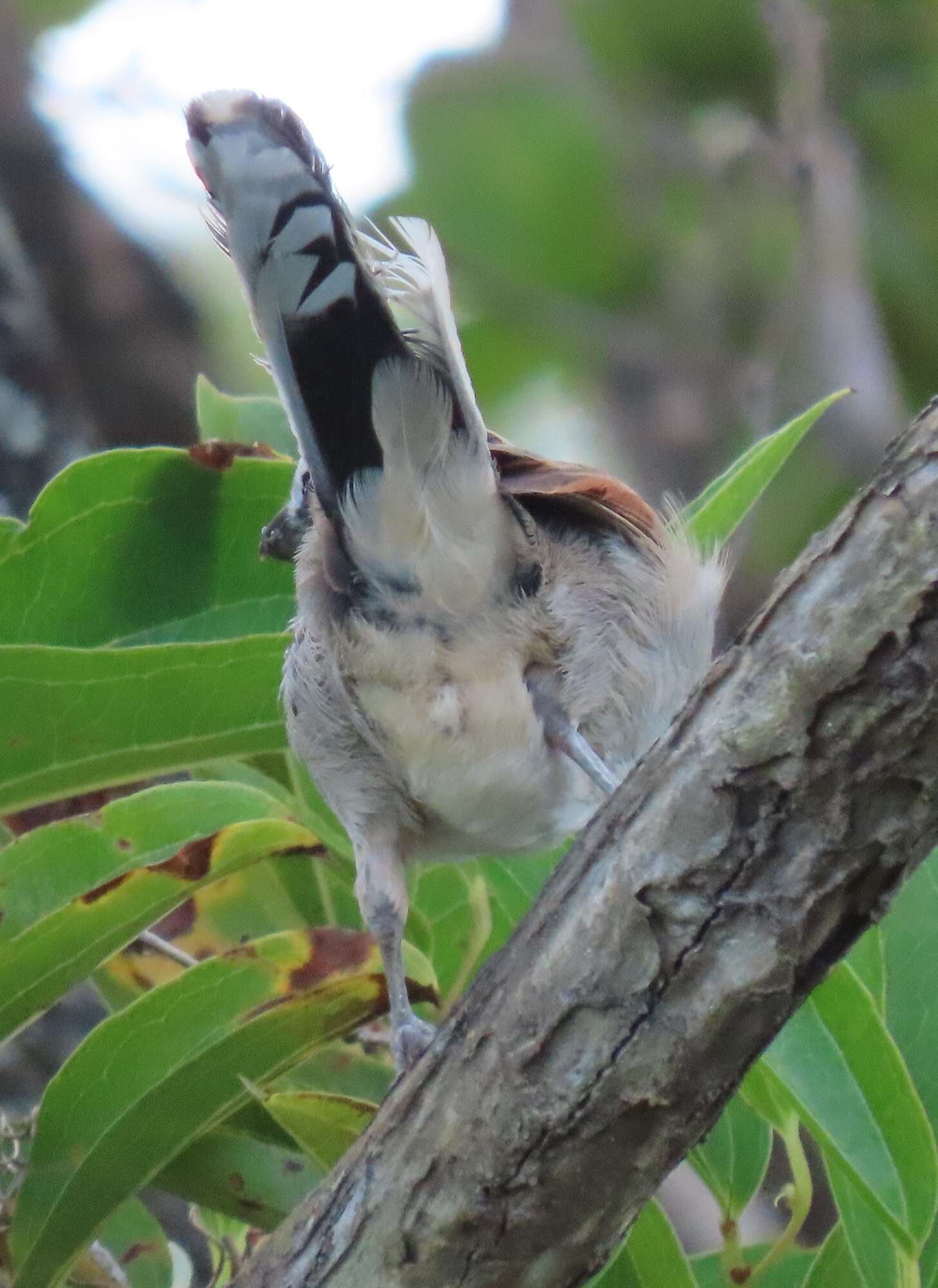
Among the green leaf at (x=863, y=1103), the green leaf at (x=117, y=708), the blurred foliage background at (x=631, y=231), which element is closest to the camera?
the green leaf at (x=863, y=1103)

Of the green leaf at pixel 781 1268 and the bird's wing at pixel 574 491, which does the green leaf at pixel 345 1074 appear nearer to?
the green leaf at pixel 781 1268

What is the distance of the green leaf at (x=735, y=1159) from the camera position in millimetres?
2184

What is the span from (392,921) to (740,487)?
913mm

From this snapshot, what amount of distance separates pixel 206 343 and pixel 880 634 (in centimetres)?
468

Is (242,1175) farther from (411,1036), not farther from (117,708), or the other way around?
(117,708)

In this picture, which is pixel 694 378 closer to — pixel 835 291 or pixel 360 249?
pixel 835 291

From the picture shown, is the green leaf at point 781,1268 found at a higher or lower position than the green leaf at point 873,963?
lower

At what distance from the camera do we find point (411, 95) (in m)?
5.65

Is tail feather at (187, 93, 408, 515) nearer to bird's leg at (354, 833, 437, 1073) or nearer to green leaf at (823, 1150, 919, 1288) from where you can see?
bird's leg at (354, 833, 437, 1073)

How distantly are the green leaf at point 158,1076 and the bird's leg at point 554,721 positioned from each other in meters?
0.53

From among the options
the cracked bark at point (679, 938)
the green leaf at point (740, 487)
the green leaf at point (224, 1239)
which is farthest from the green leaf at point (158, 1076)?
the green leaf at point (740, 487)

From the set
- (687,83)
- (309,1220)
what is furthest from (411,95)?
(309,1220)

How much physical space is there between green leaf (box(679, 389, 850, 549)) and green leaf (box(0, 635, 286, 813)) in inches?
30.6

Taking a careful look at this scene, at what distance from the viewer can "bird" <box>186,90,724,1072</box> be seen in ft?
7.20
